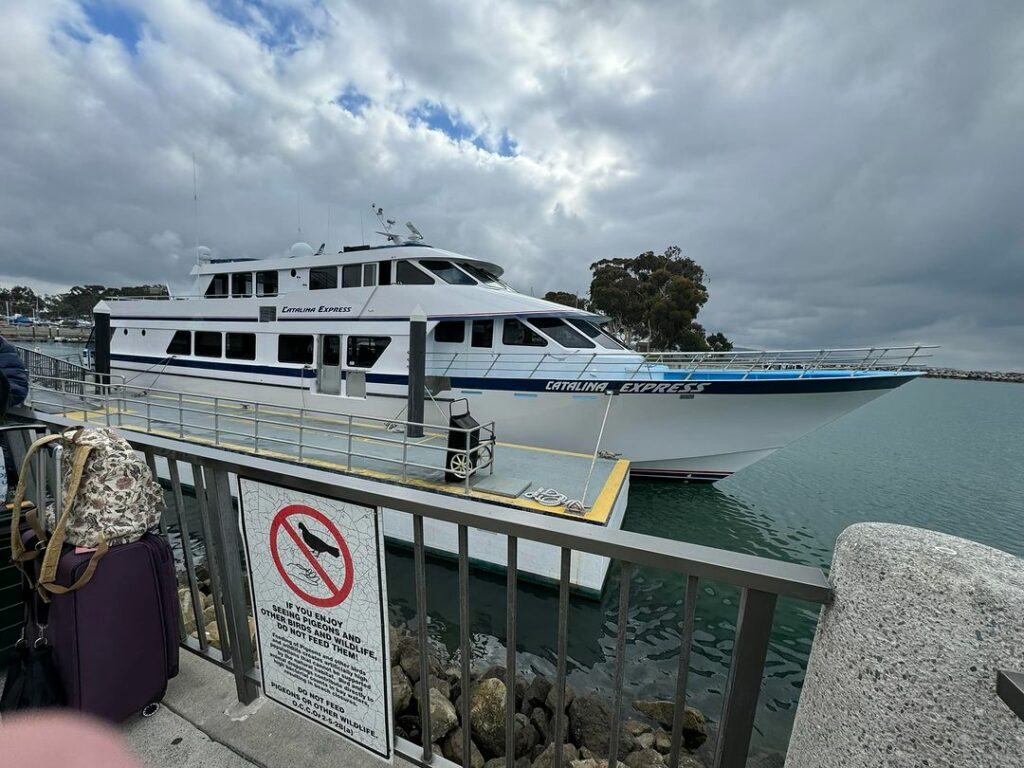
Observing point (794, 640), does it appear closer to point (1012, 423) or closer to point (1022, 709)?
point (1022, 709)

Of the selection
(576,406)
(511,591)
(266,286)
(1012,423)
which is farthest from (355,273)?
(1012,423)

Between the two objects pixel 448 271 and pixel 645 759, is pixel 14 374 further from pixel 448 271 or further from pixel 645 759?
pixel 448 271

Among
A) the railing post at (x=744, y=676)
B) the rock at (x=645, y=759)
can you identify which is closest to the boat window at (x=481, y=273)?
the rock at (x=645, y=759)

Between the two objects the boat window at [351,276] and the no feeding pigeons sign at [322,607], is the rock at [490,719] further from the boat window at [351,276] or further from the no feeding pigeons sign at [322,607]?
the boat window at [351,276]

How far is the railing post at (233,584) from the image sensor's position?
1948 mm

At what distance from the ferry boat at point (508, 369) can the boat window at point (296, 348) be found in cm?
4

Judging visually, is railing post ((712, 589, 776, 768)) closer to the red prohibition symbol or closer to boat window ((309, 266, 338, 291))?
the red prohibition symbol

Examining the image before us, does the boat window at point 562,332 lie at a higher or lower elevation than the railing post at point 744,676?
higher

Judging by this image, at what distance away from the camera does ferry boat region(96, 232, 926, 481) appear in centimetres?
862

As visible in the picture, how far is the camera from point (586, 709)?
4148 millimetres

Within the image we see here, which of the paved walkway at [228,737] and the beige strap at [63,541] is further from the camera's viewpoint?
the paved walkway at [228,737]

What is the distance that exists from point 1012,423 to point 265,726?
43.2 meters

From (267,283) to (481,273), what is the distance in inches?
228

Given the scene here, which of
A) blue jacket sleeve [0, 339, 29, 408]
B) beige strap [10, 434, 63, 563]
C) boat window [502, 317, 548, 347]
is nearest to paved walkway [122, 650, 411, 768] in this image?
beige strap [10, 434, 63, 563]
